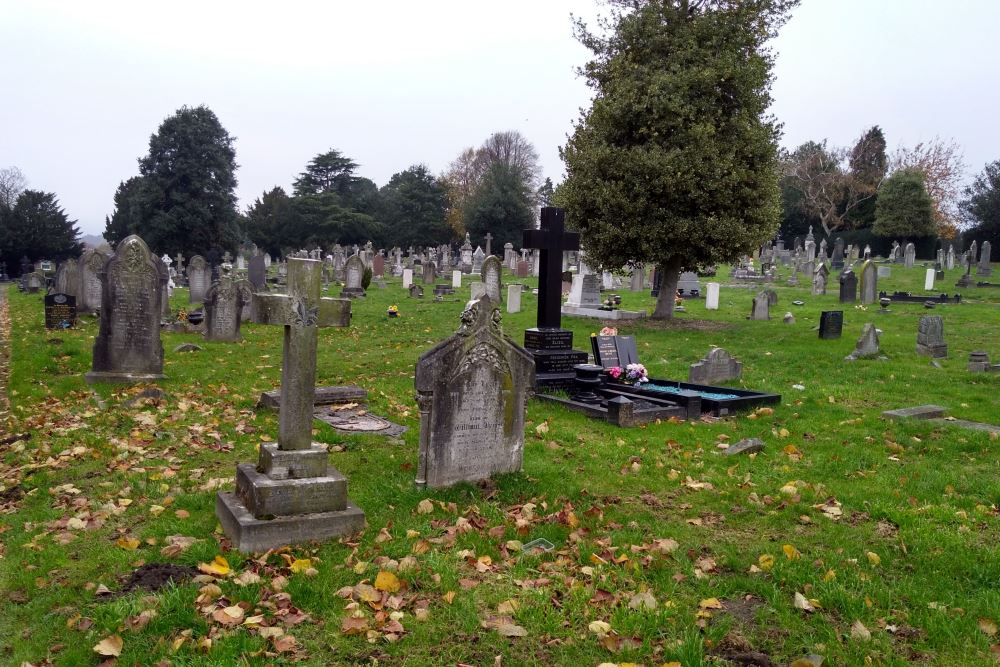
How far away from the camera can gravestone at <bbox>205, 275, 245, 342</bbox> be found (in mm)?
16484

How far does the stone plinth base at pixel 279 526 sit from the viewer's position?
5.12m

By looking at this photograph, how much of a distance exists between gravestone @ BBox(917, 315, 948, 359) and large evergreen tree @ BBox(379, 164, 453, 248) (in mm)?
56832

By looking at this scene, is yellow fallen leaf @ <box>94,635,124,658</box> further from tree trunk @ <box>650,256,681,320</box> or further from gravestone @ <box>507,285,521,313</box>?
gravestone @ <box>507,285,521,313</box>

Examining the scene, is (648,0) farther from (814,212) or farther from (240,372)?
(814,212)

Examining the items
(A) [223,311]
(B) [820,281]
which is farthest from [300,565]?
(B) [820,281]

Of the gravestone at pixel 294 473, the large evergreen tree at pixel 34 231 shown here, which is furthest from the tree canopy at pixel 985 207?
the large evergreen tree at pixel 34 231

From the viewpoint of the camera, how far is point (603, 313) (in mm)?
22578

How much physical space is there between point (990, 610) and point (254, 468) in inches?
207

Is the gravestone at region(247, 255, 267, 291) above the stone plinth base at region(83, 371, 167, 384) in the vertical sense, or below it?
above

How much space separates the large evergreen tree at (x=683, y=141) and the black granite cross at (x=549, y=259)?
718cm

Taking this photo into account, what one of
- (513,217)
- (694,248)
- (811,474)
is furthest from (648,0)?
(513,217)

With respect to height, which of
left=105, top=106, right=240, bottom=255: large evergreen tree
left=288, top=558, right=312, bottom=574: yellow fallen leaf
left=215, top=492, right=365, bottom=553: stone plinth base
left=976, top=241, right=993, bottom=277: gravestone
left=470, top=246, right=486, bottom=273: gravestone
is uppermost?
left=105, top=106, right=240, bottom=255: large evergreen tree

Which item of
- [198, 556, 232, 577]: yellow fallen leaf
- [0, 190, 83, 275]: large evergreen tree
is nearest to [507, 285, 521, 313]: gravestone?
[198, 556, 232, 577]: yellow fallen leaf

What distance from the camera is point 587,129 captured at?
20500mm
